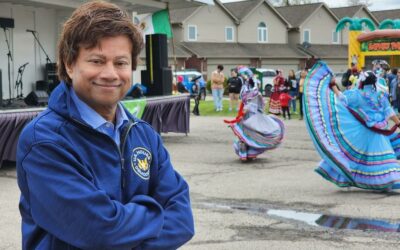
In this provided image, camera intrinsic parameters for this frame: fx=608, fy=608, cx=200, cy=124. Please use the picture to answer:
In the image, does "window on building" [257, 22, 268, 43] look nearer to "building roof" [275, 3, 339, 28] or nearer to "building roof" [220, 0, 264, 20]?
"building roof" [220, 0, 264, 20]

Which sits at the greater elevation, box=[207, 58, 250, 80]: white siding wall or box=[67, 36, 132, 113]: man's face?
box=[207, 58, 250, 80]: white siding wall

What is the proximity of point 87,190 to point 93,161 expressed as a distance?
0.12 m

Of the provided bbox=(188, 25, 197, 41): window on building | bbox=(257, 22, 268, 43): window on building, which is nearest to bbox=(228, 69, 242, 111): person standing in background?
bbox=(188, 25, 197, 41): window on building

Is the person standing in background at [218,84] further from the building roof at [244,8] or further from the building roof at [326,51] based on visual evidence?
the building roof at [326,51]

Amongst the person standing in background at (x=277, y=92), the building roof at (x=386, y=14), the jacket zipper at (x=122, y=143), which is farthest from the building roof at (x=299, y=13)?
the jacket zipper at (x=122, y=143)

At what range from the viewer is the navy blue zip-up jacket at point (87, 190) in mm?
1664

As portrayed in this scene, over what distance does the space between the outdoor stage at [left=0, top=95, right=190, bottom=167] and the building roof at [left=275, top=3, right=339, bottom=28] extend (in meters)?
39.4

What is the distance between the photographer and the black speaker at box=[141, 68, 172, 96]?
1479 cm

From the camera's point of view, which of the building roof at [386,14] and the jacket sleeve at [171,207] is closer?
the jacket sleeve at [171,207]

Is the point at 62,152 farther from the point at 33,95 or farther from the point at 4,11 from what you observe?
the point at 4,11

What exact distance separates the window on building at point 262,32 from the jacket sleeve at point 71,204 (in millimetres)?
49146

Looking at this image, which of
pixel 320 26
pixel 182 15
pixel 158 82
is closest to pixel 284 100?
pixel 158 82

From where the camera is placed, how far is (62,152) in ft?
5.54

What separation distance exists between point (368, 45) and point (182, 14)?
22672 mm
